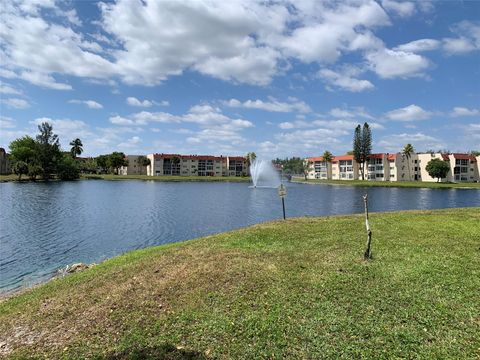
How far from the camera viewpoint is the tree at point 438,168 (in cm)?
12381

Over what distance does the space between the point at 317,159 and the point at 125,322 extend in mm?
179533

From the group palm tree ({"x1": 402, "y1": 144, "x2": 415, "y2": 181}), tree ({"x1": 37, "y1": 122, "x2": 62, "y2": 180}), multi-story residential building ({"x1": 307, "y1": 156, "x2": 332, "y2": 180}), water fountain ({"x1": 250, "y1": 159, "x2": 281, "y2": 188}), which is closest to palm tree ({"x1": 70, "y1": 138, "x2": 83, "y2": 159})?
tree ({"x1": 37, "y1": 122, "x2": 62, "y2": 180})

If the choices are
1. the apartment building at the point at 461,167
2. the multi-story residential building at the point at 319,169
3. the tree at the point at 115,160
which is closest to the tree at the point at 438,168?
the apartment building at the point at 461,167

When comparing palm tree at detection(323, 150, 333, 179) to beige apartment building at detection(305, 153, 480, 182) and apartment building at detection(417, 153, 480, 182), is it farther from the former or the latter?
apartment building at detection(417, 153, 480, 182)

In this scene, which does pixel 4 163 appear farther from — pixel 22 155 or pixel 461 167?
pixel 461 167

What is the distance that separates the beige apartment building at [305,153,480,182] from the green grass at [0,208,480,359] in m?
140

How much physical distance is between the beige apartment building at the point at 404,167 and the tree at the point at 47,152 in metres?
123

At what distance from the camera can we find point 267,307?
8.95 m

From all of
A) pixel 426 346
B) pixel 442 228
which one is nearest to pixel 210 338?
pixel 426 346

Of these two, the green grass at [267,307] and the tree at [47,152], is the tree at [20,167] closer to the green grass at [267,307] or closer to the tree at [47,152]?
the tree at [47,152]

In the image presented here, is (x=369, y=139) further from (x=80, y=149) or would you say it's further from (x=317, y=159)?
(x=80, y=149)

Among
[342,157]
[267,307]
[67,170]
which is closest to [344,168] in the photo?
[342,157]

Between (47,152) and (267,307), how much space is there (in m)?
131

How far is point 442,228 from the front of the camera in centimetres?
1756
